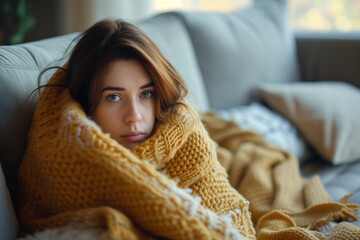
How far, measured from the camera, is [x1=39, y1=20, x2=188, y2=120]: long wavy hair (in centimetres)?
77

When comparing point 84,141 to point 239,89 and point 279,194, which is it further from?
point 239,89

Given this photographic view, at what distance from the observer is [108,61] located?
2.53ft

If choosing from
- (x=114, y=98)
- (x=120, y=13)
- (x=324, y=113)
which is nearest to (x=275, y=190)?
(x=324, y=113)

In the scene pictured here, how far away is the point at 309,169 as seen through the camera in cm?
146

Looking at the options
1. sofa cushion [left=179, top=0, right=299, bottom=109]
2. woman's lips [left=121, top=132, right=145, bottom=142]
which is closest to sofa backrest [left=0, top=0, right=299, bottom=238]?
sofa cushion [left=179, top=0, right=299, bottom=109]

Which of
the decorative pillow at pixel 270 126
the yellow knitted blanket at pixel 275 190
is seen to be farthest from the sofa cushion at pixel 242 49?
the yellow knitted blanket at pixel 275 190

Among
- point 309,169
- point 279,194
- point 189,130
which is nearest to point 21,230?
point 189,130

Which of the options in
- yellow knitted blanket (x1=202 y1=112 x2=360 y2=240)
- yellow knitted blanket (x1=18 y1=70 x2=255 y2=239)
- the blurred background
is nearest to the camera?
yellow knitted blanket (x1=18 y1=70 x2=255 y2=239)

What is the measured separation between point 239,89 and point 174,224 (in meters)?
1.10

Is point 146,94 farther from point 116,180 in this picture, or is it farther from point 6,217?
point 6,217

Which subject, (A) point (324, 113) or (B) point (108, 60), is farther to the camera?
(A) point (324, 113)

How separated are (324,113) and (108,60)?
1.05 metres

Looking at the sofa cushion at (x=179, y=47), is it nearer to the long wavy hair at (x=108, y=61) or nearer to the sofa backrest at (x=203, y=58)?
the sofa backrest at (x=203, y=58)

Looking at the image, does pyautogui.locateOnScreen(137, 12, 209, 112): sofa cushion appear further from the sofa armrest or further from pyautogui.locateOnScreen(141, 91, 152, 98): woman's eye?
the sofa armrest
